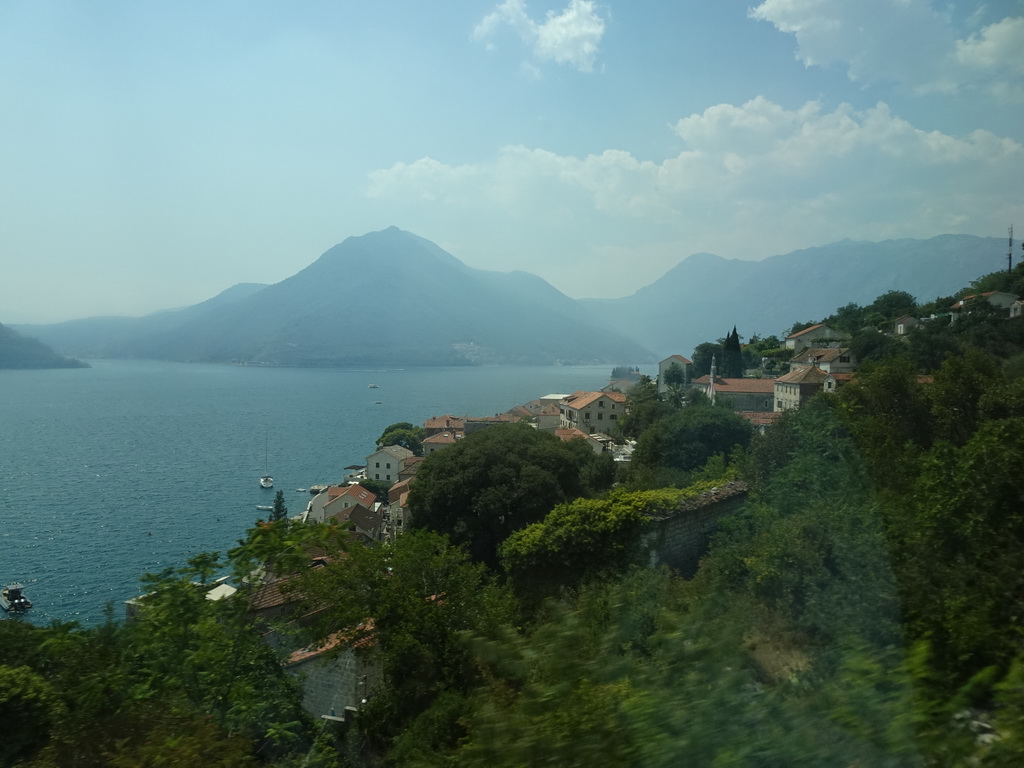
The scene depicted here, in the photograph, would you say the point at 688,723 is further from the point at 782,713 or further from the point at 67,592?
the point at 67,592

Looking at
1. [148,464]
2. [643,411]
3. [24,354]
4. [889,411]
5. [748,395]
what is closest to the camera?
[889,411]

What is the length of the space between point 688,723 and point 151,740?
9.53 ft

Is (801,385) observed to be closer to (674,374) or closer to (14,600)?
(674,374)

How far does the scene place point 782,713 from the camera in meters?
2.11

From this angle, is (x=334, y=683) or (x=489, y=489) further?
(x=489, y=489)

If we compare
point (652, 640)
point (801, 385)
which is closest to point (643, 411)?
point (801, 385)

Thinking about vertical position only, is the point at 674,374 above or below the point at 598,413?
above

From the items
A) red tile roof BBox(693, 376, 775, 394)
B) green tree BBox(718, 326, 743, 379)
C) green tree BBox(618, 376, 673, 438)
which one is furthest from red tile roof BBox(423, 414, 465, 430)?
red tile roof BBox(693, 376, 775, 394)

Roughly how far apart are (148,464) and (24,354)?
128 meters

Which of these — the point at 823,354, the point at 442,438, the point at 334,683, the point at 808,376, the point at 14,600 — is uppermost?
the point at 823,354

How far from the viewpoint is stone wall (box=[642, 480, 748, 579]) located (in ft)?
31.0

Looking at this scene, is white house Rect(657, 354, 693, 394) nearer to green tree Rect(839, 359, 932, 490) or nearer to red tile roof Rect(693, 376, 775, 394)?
red tile roof Rect(693, 376, 775, 394)

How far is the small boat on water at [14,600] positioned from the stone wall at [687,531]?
18690mm

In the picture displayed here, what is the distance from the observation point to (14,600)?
19422mm
